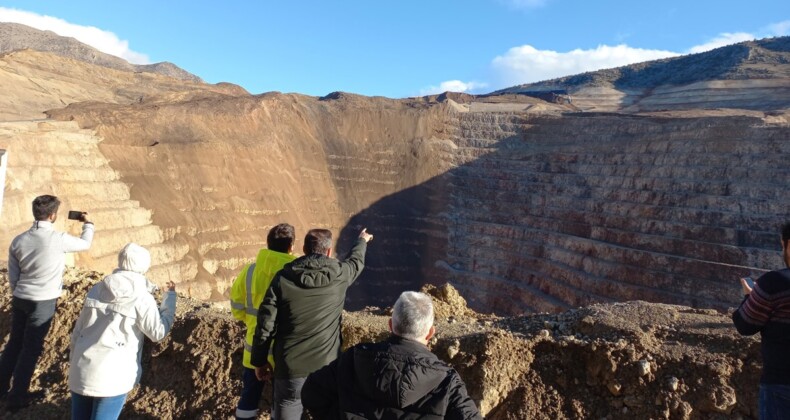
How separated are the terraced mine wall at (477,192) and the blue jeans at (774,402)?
47.1 ft

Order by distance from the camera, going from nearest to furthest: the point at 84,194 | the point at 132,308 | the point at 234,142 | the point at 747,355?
1. the point at 132,308
2. the point at 747,355
3. the point at 84,194
4. the point at 234,142

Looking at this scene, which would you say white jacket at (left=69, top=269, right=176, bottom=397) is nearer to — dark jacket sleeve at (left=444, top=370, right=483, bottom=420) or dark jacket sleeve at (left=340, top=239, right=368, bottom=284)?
dark jacket sleeve at (left=340, top=239, right=368, bottom=284)

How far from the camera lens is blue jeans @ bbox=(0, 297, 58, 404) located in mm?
4445

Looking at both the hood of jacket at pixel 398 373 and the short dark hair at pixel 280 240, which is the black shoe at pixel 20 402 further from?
the hood of jacket at pixel 398 373

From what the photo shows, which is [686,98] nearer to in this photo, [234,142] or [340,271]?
[234,142]

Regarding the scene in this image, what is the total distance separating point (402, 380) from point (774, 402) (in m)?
2.24

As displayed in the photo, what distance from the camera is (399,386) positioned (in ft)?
7.09

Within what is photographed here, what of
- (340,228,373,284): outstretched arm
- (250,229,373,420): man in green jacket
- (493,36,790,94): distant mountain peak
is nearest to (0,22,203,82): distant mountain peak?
(493,36,790,94): distant mountain peak

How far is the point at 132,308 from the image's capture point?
327 cm

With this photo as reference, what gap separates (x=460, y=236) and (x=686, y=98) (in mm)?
27049

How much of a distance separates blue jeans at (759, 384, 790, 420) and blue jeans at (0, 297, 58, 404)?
5.77 m

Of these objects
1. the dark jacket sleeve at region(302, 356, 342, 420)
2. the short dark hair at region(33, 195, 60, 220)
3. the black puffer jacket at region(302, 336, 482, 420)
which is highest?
the short dark hair at region(33, 195, 60, 220)

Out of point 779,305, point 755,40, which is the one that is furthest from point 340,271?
point 755,40

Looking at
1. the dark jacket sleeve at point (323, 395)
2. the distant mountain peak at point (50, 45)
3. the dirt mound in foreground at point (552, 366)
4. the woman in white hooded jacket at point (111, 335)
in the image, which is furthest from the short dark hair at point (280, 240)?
the distant mountain peak at point (50, 45)
